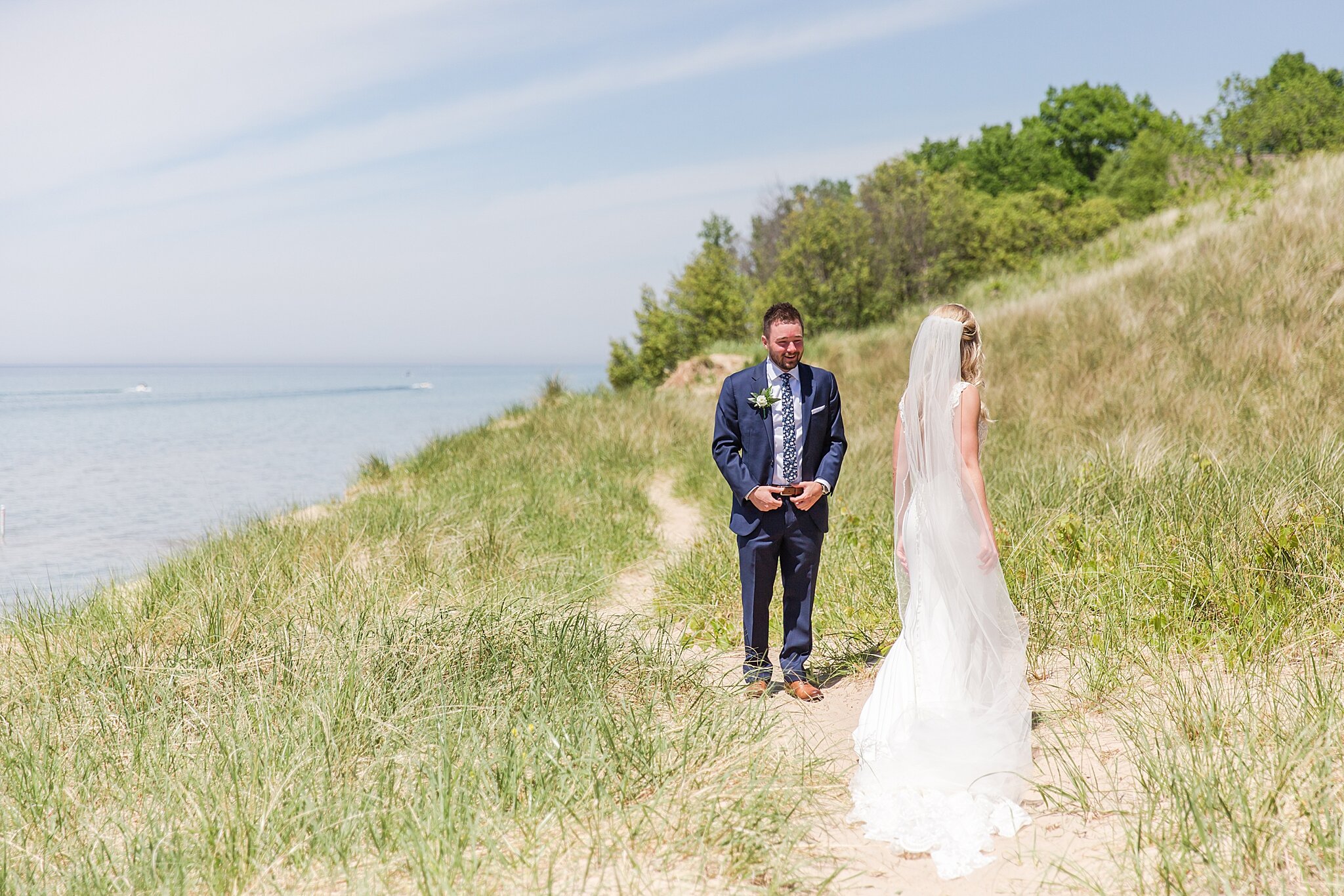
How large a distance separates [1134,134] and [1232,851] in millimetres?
71775

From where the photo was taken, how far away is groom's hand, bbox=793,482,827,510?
4.64 m

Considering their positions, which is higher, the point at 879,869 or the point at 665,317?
the point at 665,317

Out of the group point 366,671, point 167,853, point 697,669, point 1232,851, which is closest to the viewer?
point 1232,851

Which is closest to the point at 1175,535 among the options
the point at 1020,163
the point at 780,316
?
the point at 780,316

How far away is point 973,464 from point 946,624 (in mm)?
770

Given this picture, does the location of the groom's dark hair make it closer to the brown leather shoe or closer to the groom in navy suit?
the groom in navy suit

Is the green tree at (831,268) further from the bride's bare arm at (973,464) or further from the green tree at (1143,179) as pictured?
the bride's bare arm at (973,464)

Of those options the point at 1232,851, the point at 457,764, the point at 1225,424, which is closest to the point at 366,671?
the point at 457,764

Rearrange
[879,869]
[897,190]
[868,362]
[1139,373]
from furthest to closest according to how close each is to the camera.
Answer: [897,190], [868,362], [1139,373], [879,869]

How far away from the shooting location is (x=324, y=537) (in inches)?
299

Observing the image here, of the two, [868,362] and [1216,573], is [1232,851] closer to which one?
[1216,573]

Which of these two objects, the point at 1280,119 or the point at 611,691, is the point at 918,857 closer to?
the point at 611,691

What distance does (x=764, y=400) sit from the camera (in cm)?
470

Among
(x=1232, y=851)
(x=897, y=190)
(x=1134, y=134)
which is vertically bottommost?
(x=1232, y=851)
